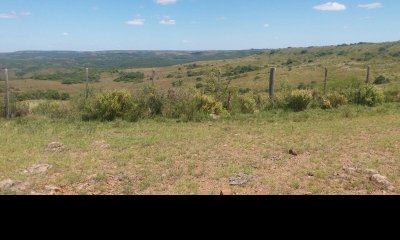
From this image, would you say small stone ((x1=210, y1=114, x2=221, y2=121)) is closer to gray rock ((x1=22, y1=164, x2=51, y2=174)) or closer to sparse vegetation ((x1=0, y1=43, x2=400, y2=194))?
sparse vegetation ((x1=0, y1=43, x2=400, y2=194))

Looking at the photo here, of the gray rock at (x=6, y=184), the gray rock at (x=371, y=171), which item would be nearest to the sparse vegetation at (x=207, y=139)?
the gray rock at (x=371, y=171)

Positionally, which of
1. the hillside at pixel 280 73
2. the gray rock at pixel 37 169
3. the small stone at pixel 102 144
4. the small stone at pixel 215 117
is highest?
the gray rock at pixel 37 169

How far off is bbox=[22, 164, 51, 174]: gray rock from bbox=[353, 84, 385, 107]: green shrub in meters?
10.8

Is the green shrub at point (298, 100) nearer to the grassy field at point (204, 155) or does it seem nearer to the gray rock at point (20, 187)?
the grassy field at point (204, 155)

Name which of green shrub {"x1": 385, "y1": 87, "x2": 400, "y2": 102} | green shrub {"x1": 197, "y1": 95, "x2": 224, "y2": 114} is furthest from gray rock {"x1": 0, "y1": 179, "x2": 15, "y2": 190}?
green shrub {"x1": 385, "y1": 87, "x2": 400, "y2": 102}

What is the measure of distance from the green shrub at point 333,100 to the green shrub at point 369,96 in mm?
553

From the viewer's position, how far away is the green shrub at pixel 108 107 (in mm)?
11477

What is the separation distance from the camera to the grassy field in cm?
613

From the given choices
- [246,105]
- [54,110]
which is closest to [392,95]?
[246,105]

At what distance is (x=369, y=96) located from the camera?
46.2 feet

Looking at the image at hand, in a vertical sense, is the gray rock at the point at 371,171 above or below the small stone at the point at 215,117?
above

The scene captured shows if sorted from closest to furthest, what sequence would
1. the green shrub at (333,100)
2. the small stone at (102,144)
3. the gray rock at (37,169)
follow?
the gray rock at (37,169) → the small stone at (102,144) → the green shrub at (333,100)
